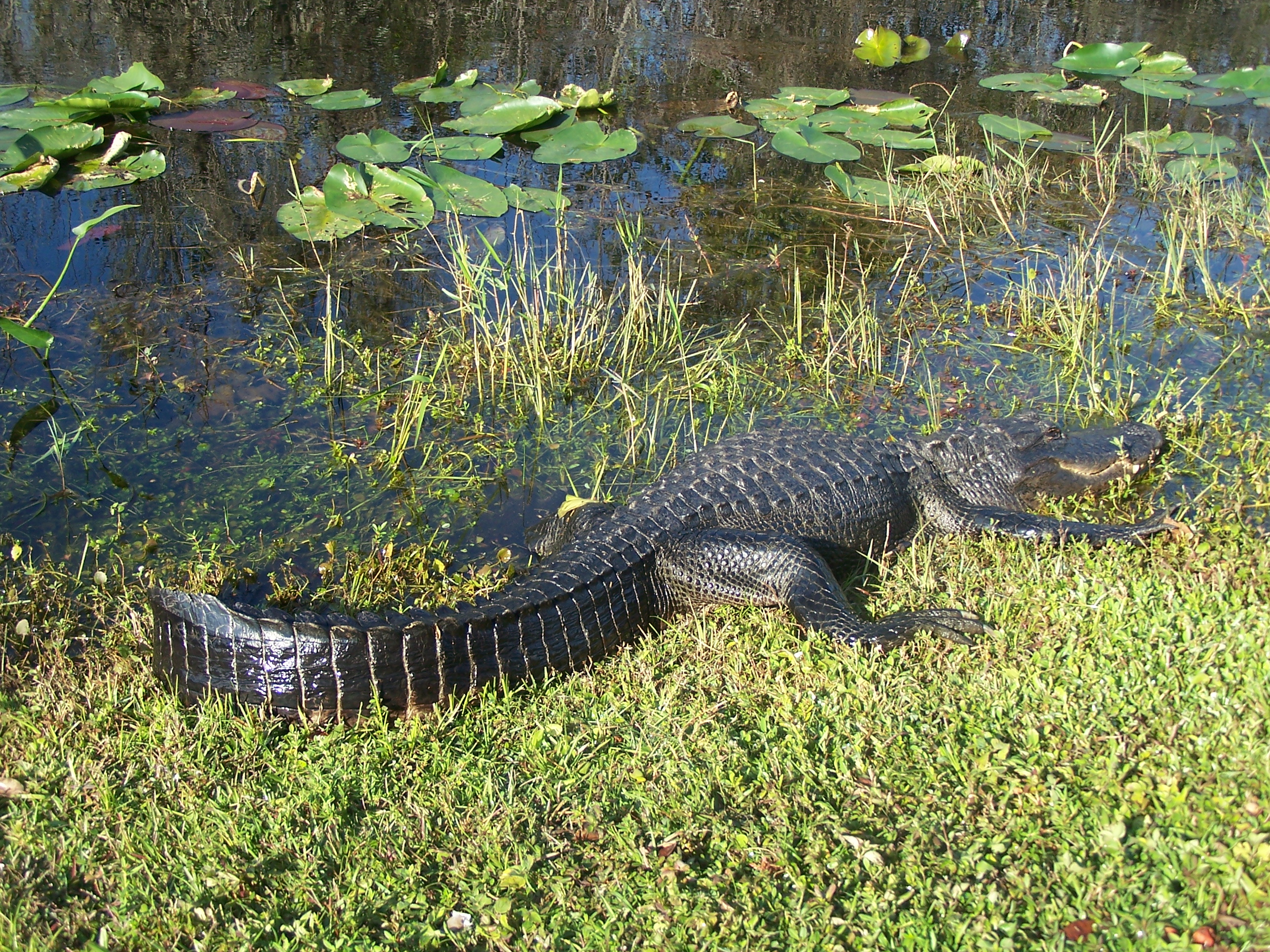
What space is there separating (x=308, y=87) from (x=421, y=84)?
2.97 ft

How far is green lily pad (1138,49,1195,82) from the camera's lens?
9.27 metres

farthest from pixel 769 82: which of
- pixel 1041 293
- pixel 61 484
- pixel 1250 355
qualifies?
pixel 61 484

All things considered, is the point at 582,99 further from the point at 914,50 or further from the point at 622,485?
the point at 622,485

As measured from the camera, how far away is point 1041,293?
5.98 metres

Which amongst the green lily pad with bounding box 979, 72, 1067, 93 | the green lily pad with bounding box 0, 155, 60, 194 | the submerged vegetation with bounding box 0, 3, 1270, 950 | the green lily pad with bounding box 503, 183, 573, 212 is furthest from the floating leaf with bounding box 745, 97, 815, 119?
the green lily pad with bounding box 0, 155, 60, 194

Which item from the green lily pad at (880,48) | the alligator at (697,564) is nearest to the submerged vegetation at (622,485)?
the alligator at (697,564)

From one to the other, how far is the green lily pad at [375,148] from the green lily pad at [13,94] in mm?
2371

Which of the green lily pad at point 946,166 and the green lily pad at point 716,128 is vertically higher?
the green lily pad at point 716,128

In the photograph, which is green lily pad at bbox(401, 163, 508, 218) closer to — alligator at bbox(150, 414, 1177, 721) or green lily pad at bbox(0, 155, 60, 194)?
green lily pad at bbox(0, 155, 60, 194)

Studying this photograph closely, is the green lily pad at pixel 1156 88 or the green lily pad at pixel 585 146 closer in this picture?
the green lily pad at pixel 585 146

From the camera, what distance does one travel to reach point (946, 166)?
289 inches

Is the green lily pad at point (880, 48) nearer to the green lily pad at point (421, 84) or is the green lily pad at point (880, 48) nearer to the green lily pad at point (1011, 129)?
the green lily pad at point (1011, 129)

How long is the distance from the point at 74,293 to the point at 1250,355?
20.9ft

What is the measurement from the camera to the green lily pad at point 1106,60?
9.56m
